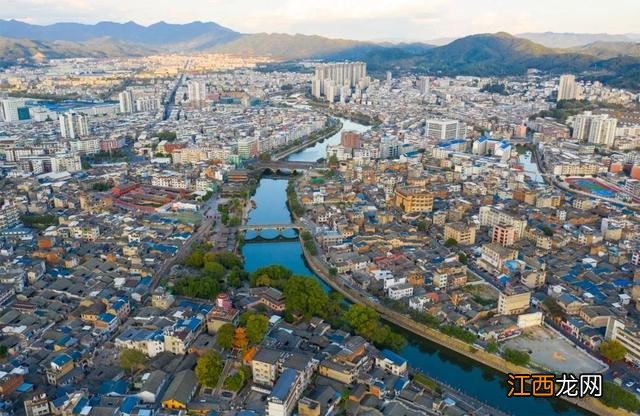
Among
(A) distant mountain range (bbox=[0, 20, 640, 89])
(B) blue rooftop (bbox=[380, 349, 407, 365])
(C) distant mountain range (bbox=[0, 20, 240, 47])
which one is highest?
(C) distant mountain range (bbox=[0, 20, 240, 47])

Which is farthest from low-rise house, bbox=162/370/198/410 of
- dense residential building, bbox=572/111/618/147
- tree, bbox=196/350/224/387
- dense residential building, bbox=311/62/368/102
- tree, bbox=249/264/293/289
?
dense residential building, bbox=311/62/368/102

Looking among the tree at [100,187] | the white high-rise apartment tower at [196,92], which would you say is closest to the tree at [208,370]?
the tree at [100,187]

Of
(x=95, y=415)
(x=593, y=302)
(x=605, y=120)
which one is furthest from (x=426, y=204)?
(x=605, y=120)

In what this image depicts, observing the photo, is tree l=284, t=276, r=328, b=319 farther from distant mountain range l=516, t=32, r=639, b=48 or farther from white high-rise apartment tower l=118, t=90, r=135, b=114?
distant mountain range l=516, t=32, r=639, b=48

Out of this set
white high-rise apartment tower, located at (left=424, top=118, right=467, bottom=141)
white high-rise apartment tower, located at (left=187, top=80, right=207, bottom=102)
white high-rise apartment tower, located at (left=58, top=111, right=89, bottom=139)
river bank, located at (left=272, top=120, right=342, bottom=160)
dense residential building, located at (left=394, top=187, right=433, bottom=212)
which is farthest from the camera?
white high-rise apartment tower, located at (left=187, top=80, right=207, bottom=102)

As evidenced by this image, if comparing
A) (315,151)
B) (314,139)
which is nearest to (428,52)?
(314,139)

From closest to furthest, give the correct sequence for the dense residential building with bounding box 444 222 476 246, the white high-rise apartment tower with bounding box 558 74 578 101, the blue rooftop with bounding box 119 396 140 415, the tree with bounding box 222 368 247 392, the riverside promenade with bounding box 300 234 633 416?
the blue rooftop with bounding box 119 396 140 415, the tree with bounding box 222 368 247 392, the riverside promenade with bounding box 300 234 633 416, the dense residential building with bounding box 444 222 476 246, the white high-rise apartment tower with bounding box 558 74 578 101
